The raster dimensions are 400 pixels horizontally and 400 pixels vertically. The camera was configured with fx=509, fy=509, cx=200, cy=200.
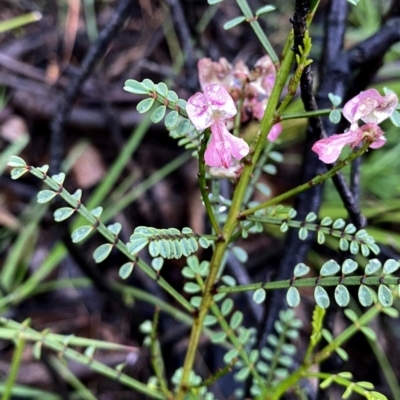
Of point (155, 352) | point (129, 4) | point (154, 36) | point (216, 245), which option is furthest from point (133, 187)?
point (216, 245)

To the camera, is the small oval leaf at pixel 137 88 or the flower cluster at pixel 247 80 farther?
the flower cluster at pixel 247 80

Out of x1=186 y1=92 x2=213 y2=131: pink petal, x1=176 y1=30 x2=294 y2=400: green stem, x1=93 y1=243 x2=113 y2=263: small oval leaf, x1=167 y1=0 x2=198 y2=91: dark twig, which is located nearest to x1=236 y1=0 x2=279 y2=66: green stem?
x1=176 y1=30 x2=294 y2=400: green stem

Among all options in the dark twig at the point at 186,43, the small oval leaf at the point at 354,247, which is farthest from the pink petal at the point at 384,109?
the dark twig at the point at 186,43

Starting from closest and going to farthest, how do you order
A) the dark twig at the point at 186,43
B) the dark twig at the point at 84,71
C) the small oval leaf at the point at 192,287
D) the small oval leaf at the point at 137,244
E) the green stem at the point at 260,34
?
the small oval leaf at the point at 137,244
the green stem at the point at 260,34
the small oval leaf at the point at 192,287
the dark twig at the point at 84,71
the dark twig at the point at 186,43

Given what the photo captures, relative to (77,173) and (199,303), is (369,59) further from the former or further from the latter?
(77,173)

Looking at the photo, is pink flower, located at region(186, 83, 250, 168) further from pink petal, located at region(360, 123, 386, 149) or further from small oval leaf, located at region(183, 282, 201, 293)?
small oval leaf, located at region(183, 282, 201, 293)

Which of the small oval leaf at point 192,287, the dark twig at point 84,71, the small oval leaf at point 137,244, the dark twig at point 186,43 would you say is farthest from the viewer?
the dark twig at point 186,43

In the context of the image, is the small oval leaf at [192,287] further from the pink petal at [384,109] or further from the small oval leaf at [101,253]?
the pink petal at [384,109]
